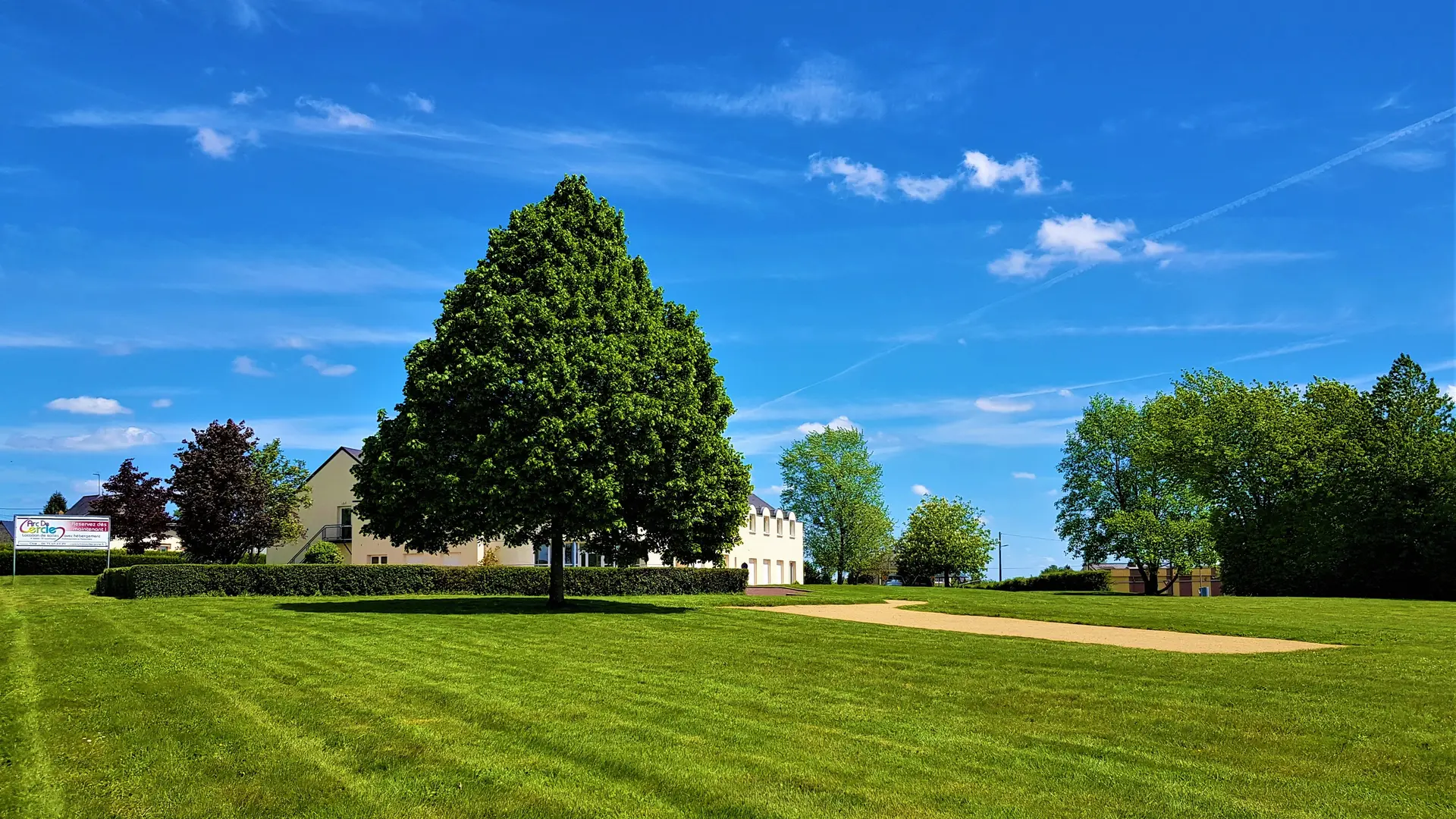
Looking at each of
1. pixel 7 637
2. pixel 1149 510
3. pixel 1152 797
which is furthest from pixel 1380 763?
pixel 1149 510

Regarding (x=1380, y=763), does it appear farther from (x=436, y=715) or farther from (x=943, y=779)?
(x=436, y=715)

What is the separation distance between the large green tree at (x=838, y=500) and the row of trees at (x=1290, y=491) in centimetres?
1752

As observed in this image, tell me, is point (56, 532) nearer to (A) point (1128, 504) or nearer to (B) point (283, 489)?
(B) point (283, 489)

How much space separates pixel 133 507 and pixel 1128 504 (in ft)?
225

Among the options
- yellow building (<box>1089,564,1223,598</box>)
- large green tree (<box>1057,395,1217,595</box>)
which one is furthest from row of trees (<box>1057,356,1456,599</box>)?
yellow building (<box>1089,564,1223,598</box>)

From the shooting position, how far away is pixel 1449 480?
4794cm

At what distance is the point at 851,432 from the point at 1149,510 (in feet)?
86.6

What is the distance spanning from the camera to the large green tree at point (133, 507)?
67.9m

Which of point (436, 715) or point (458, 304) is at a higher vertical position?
point (458, 304)

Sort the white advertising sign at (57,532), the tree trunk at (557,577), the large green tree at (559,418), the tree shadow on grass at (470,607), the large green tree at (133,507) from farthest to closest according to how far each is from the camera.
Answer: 1. the large green tree at (133,507)
2. the white advertising sign at (57,532)
3. the tree trunk at (557,577)
4. the tree shadow on grass at (470,607)
5. the large green tree at (559,418)

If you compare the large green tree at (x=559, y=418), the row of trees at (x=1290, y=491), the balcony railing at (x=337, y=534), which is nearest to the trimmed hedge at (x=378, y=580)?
the large green tree at (x=559, y=418)

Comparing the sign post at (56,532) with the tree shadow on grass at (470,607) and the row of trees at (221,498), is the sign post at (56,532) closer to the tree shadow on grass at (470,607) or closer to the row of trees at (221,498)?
the row of trees at (221,498)

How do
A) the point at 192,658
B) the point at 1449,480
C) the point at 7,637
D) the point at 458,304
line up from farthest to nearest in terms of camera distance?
the point at 1449,480 < the point at 458,304 < the point at 7,637 < the point at 192,658

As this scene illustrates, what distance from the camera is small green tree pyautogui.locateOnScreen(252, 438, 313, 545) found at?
166 feet
